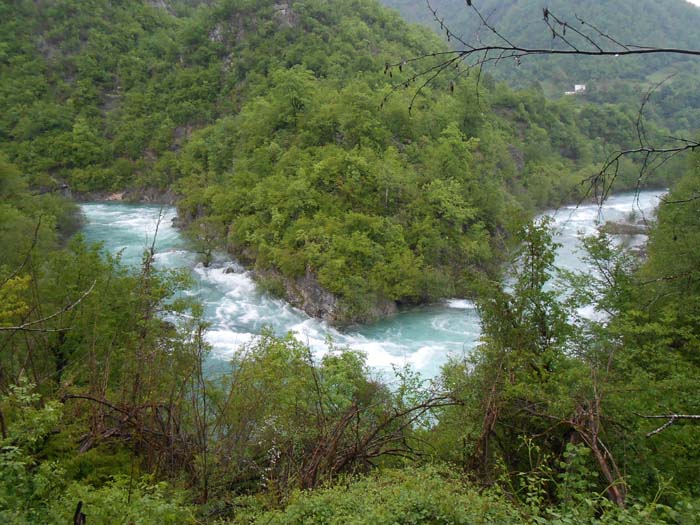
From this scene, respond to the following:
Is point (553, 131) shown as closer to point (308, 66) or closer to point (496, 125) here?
point (496, 125)

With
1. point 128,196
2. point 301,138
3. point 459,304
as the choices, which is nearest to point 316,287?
point 459,304

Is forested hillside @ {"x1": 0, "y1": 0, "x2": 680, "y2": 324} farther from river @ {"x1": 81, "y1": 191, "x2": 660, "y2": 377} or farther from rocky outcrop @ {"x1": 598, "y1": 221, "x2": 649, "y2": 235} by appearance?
rocky outcrop @ {"x1": 598, "y1": 221, "x2": 649, "y2": 235}

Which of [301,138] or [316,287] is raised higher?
[301,138]

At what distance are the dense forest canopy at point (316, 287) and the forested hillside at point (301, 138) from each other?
0.67ft

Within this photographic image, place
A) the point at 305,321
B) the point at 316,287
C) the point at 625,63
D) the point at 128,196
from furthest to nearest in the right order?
1. the point at 625,63
2. the point at 128,196
3. the point at 316,287
4. the point at 305,321

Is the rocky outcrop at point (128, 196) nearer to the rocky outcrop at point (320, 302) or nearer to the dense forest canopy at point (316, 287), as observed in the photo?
the dense forest canopy at point (316, 287)

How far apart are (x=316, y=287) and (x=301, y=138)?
1237cm

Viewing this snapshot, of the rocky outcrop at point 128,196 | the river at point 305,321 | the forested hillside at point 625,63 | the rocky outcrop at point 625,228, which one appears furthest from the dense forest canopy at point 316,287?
the forested hillside at point 625,63

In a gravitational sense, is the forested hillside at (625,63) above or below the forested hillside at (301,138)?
above

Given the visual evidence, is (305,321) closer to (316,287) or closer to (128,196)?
(316,287)

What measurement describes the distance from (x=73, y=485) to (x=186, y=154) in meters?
38.3

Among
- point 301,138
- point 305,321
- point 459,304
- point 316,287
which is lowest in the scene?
point 305,321

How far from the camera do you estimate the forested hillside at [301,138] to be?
74.2 ft

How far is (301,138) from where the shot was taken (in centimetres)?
2902
